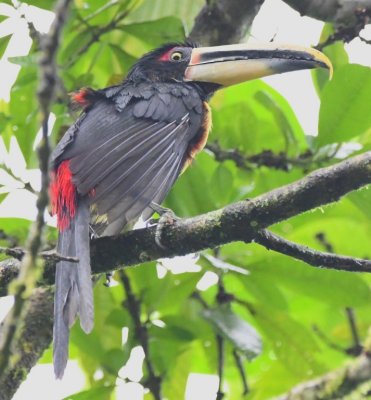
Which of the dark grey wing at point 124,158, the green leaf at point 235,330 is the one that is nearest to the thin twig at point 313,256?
the dark grey wing at point 124,158

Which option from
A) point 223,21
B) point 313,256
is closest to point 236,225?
point 313,256

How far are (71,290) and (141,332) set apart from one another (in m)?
1.26

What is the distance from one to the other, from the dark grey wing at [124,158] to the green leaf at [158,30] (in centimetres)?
51

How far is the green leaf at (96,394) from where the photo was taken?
13.2 ft

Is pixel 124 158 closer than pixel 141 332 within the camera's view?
Yes

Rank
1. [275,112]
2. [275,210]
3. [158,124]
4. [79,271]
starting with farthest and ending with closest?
[275,112] < [158,124] < [79,271] < [275,210]

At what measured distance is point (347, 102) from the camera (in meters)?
4.07

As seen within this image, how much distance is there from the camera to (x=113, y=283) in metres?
4.54

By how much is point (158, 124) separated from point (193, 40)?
0.87 m

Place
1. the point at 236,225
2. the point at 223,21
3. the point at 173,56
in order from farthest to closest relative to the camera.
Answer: the point at 173,56, the point at 223,21, the point at 236,225

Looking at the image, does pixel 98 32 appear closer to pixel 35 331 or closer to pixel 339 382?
pixel 35 331

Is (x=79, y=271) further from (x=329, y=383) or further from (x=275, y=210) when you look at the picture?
(x=329, y=383)

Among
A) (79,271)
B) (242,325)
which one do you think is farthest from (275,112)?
(79,271)

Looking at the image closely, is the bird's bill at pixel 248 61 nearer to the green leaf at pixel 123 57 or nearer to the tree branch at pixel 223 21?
the tree branch at pixel 223 21
